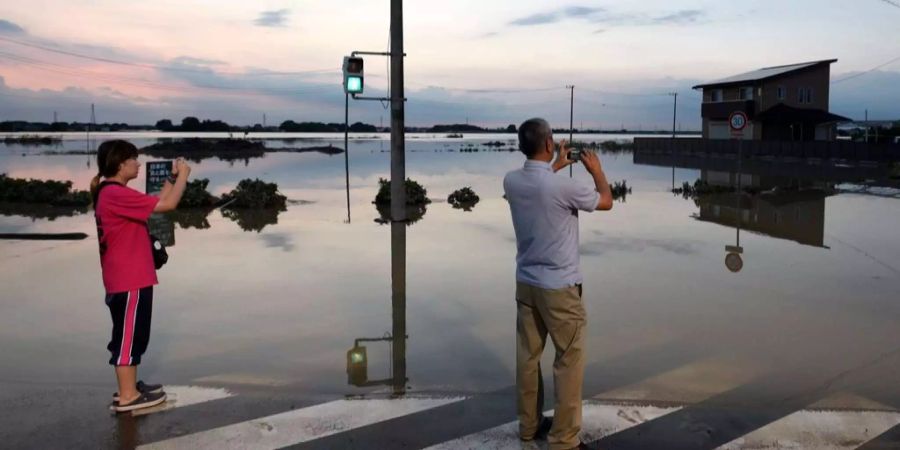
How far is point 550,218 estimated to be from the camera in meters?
3.67

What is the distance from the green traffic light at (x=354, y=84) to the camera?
40.6 feet

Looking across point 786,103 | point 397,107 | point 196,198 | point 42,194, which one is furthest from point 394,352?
point 786,103

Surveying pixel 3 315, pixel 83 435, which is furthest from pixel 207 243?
pixel 83 435

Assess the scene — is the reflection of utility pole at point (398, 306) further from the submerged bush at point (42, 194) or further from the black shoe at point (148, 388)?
the submerged bush at point (42, 194)

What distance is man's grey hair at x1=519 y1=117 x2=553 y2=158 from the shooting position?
12.2ft

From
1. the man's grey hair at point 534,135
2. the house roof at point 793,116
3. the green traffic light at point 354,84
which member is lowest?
the man's grey hair at point 534,135

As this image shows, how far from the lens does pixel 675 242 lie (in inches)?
459

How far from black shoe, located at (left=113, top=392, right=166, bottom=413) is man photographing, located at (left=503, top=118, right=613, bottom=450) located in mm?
2299

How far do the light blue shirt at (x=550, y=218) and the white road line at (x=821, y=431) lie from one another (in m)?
1.33

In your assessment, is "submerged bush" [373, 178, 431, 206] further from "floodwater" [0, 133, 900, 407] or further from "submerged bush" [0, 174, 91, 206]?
"submerged bush" [0, 174, 91, 206]

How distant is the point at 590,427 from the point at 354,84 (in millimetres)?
9300

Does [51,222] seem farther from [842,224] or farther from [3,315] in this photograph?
[842,224]

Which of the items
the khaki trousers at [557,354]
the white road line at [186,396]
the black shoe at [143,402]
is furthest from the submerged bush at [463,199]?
the khaki trousers at [557,354]

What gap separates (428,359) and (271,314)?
204 centimetres
